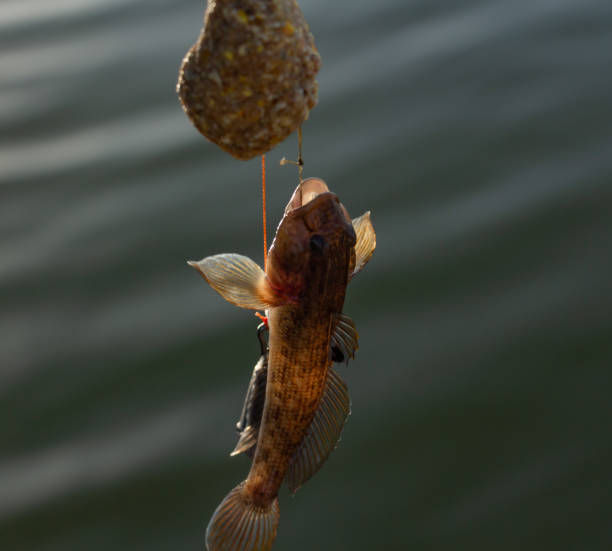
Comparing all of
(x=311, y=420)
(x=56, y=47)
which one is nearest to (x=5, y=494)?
(x=311, y=420)

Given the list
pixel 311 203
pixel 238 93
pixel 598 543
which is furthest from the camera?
pixel 598 543

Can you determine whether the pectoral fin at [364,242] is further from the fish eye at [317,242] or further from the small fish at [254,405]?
the small fish at [254,405]

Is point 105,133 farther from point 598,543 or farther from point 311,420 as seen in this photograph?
point 598,543

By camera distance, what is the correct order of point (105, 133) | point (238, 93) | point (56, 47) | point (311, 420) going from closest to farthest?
point (238, 93) → point (311, 420) → point (105, 133) → point (56, 47)

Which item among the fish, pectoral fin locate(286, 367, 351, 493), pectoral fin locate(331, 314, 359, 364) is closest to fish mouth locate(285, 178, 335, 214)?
the fish

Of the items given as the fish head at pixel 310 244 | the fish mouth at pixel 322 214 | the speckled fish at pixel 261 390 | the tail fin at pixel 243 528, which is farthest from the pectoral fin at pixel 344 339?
the tail fin at pixel 243 528

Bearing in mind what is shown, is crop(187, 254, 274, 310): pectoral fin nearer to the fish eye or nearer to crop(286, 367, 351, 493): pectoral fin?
the fish eye
